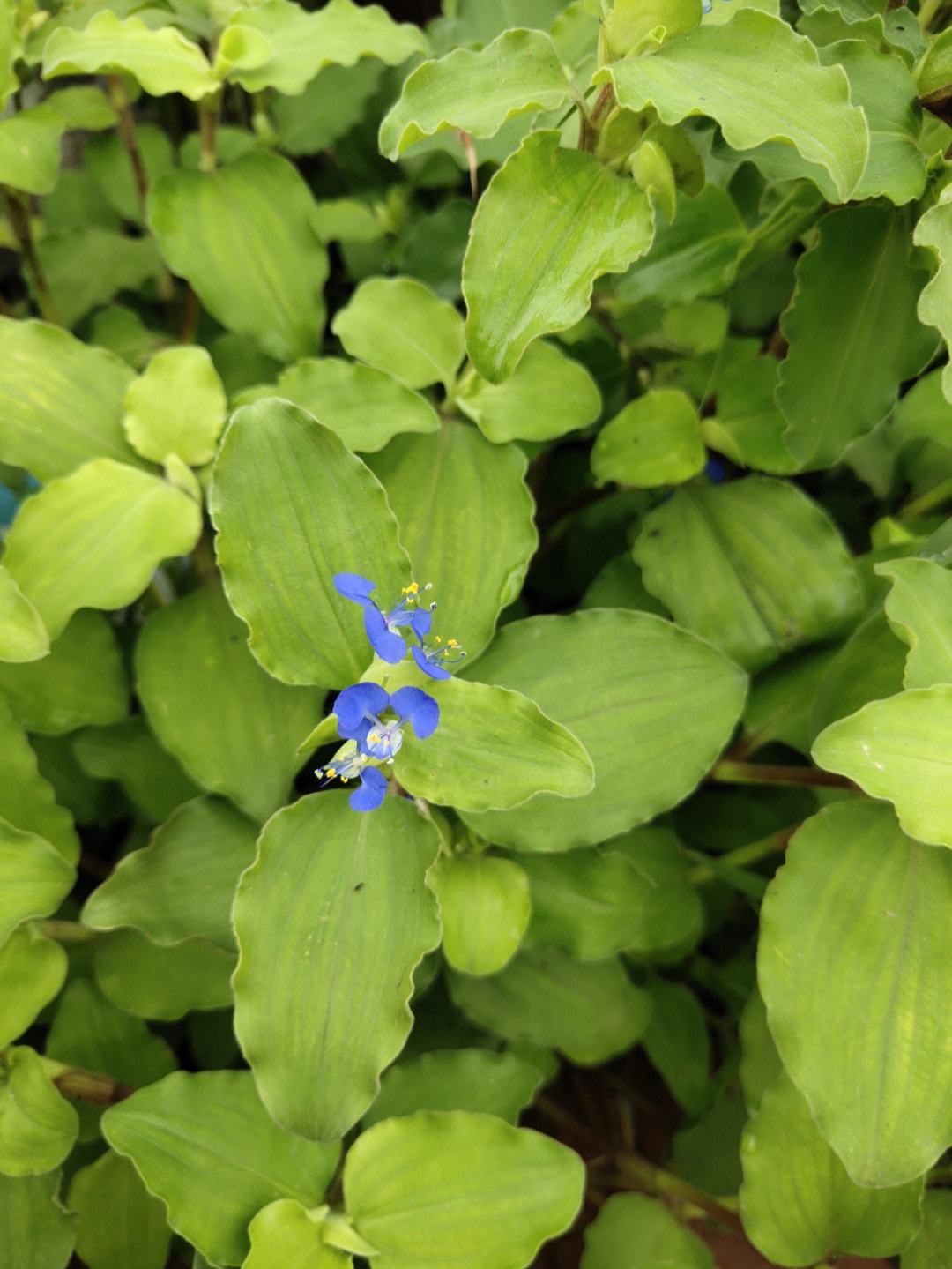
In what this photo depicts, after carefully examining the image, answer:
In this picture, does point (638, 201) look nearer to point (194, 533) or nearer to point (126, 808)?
point (194, 533)

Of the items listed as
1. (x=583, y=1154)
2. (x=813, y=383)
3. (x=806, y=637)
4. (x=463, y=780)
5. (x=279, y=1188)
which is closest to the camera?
(x=463, y=780)

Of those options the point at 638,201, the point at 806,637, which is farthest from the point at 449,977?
the point at 638,201

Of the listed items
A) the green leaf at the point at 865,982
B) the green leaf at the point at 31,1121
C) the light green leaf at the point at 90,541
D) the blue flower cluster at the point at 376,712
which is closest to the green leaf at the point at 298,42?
the light green leaf at the point at 90,541

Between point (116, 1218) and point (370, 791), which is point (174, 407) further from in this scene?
point (116, 1218)

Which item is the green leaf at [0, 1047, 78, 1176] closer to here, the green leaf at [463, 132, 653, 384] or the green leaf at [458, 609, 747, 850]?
the green leaf at [458, 609, 747, 850]

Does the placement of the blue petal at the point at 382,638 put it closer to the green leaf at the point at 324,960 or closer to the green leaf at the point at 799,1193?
the green leaf at the point at 324,960

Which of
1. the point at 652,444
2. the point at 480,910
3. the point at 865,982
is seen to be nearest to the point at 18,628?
the point at 480,910
